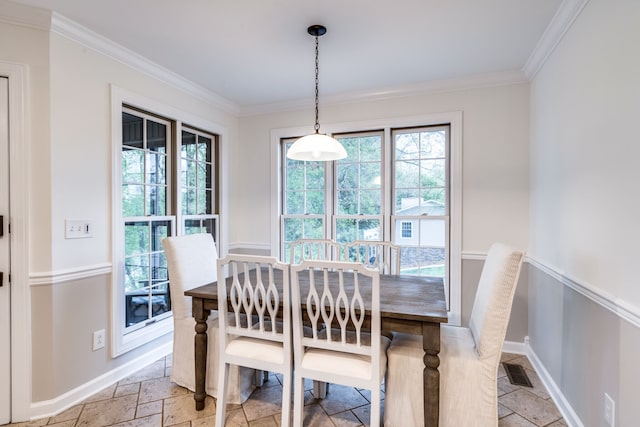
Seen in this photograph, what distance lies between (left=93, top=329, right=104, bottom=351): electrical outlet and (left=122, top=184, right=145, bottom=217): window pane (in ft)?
2.98

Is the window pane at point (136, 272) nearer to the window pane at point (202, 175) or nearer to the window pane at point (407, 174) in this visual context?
the window pane at point (202, 175)

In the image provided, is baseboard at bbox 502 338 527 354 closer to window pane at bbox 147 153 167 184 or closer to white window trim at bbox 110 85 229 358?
white window trim at bbox 110 85 229 358

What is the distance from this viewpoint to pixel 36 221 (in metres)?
2.01

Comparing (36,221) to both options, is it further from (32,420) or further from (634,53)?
(634,53)

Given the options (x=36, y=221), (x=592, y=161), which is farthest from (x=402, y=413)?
(x=36, y=221)

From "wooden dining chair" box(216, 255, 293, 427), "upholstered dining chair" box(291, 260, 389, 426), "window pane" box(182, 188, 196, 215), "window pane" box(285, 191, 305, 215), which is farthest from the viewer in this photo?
"window pane" box(285, 191, 305, 215)

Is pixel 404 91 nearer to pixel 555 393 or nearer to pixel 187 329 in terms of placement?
pixel 555 393

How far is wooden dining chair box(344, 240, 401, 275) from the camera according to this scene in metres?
2.76

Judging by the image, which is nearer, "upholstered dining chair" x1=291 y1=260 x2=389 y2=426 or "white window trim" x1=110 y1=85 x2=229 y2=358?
"upholstered dining chair" x1=291 y1=260 x2=389 y2=426

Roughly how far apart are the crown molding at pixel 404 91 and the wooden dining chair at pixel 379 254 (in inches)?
61.8

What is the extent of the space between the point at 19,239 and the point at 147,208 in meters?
0.94

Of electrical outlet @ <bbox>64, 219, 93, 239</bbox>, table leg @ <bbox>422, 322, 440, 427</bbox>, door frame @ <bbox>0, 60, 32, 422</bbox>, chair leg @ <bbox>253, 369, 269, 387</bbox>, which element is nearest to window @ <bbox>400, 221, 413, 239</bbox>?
table leg @ <bbox>422, 322, 440, 427</bbox>

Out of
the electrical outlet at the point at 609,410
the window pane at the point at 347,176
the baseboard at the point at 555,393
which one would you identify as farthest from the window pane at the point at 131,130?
the baseboard at the point at 555,393

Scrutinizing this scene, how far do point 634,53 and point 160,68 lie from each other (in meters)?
3.17
